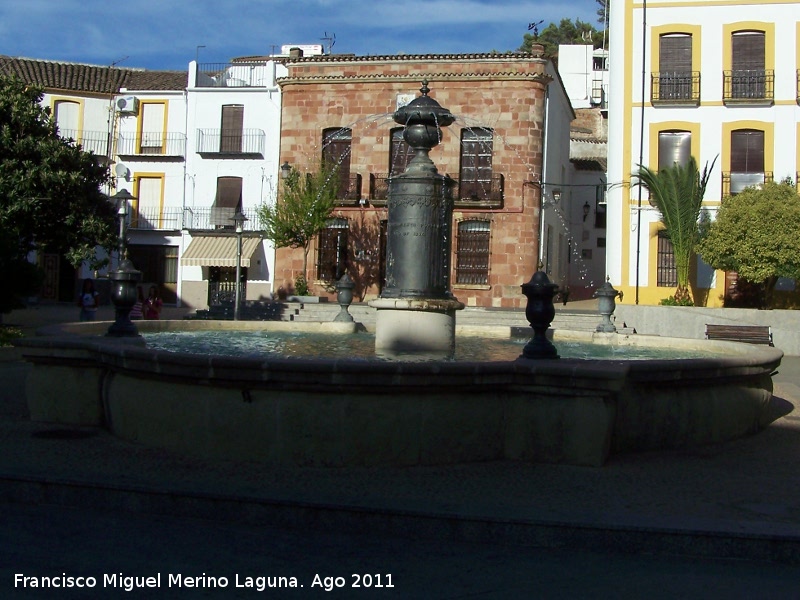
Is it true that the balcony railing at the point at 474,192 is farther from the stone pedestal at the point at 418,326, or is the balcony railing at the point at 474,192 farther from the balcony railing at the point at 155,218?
the stone pedestal at the point at 418,326

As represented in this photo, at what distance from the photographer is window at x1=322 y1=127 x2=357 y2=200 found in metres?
32.8

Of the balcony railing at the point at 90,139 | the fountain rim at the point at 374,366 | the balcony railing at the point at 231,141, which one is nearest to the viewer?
the fountain rim at the point at 374,366

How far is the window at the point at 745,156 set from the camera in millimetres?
27812

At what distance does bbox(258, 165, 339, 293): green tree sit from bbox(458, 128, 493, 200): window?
4.50 m

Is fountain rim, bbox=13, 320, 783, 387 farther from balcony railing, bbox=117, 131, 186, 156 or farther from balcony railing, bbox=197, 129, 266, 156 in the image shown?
balcony railing, bbox=117, 131, 186, 156

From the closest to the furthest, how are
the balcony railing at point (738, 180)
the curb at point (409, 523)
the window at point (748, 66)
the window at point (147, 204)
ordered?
1. the curb at point (409, 523)
2. the balcony railing at point (738, 180)
3. the window at point (748, 66)
4. the window at point (147, 204)

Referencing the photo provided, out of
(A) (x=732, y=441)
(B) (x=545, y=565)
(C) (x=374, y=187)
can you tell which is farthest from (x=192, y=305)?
(B) (x=545, y=565)

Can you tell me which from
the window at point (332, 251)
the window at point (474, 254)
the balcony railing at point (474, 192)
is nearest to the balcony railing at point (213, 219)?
the window at point (332, 251)

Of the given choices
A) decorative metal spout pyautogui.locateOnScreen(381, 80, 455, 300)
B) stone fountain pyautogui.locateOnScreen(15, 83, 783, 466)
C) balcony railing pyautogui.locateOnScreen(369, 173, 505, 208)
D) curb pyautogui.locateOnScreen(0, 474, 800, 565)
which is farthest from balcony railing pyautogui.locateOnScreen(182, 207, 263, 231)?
curb pyautogui.locateOnScreen(0, 474, 800, 565)

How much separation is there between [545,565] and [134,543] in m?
2.39

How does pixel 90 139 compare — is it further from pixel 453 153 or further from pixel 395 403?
pixel 395 403

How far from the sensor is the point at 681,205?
25.3 m

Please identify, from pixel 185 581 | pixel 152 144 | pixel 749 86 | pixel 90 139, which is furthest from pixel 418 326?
pixel 90 139

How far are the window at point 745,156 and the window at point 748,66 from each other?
45.4 inches
